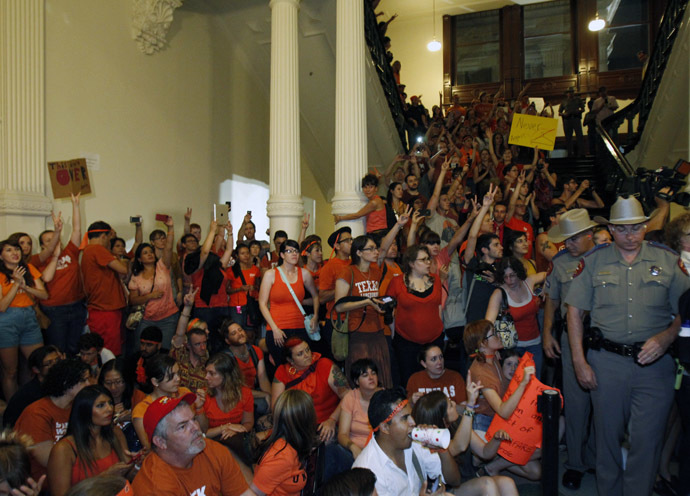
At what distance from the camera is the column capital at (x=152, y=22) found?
8250mm

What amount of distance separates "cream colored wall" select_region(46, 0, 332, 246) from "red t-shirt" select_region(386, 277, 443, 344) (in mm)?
4917

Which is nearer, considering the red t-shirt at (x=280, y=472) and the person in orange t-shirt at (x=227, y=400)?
the red t-shirt at (x=280, y=472)

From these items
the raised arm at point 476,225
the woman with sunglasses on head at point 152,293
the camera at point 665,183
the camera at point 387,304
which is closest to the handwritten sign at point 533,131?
the raised arm at point 476,225

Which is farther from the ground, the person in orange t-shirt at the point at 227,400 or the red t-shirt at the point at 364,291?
the red t-shirt at the point at 364,291

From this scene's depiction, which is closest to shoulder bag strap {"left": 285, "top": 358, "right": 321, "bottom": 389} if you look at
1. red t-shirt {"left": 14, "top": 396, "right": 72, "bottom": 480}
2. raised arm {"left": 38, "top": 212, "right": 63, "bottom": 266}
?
red t-shirt {"left": 14, "top": 396, "right": 72, "bottom": 480}

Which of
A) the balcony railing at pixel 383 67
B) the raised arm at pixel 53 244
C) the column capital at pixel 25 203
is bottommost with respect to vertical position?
the raised arm at pixel 53 244

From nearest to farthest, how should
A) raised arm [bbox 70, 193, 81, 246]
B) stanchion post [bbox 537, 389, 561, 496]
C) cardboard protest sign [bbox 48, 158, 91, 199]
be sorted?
stanchion post [bbox 537, 389, 561, 496]
raised arm [bbox 70, 193, 81, 246]
cardboard protest sign [bbox 48, 158, 91, 199]

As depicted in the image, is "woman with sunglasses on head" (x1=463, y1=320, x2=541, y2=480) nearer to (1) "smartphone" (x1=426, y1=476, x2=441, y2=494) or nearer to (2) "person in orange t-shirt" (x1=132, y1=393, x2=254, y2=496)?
(1) "smartphone" (x1=426, y1=476, x2=441, y2=494)

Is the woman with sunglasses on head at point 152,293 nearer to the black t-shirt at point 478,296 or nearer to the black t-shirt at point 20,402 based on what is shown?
the black t-shirt at point 20,402

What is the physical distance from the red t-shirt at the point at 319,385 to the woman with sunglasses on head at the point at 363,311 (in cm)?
35

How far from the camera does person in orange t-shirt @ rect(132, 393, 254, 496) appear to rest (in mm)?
2572

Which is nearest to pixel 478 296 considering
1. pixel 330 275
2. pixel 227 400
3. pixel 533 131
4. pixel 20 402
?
pixel 330 275

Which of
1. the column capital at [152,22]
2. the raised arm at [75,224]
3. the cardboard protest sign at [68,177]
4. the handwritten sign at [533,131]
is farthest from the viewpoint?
the handwritten sign at [533,131]

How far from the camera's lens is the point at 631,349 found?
321 centimetres
